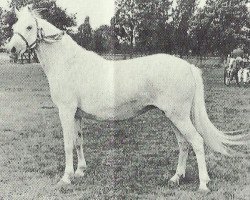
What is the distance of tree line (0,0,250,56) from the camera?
14.2 m

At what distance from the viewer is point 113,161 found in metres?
6.74

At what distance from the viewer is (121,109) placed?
5742 mm

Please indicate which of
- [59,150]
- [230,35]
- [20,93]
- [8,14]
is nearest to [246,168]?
[59,150]


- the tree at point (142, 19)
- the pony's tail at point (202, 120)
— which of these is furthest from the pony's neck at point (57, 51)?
the tree at point (142, 19)

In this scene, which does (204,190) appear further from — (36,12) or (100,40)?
(100,40)

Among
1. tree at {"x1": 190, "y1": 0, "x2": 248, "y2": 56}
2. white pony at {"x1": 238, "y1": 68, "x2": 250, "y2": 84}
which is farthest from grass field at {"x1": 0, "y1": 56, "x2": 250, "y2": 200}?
white pony at {"x1": 238, "y1": 68, "x2": 250, "y2": 84}

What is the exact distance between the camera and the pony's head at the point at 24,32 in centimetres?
557

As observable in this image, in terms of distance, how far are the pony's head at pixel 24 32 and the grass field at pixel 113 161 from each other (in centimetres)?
190

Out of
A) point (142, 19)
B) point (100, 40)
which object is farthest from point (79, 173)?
point (142, 19)

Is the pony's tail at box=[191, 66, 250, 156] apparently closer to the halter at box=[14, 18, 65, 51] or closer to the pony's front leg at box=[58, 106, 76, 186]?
the pony's front leg at box=[58, 106, 76, 186]

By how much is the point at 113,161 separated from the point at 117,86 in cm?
161

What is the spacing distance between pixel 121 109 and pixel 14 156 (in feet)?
8.52

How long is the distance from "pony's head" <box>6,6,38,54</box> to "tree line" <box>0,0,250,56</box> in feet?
25.0

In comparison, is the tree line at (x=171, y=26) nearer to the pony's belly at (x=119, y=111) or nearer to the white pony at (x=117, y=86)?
the white pony at (x=117, y=86)
